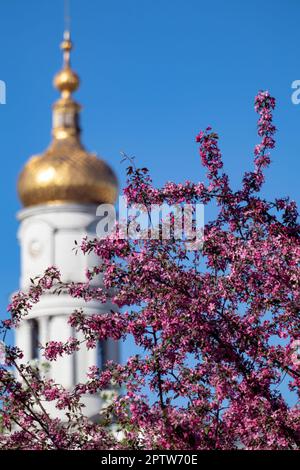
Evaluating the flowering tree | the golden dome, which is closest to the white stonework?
the golden dome

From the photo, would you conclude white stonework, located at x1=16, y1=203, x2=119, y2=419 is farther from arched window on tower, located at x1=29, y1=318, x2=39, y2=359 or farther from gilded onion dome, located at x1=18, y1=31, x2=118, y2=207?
gilded onion dome, located at x1=18, y1=31, x2=118, y2=207

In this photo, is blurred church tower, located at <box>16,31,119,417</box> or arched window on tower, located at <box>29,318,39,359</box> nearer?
blurred church tower, located at <box>16,31,119,417</box>

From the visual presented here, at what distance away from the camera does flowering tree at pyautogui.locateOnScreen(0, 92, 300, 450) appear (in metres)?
10.4

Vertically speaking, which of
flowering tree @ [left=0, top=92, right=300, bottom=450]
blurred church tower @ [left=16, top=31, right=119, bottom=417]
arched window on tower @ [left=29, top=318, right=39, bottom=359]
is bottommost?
flowering tree @ [left=0, top=92, right=300, bottom=450]

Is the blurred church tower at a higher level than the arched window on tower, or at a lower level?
higher

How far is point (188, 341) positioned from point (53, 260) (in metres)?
50.6

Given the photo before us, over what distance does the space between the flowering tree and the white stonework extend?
4743 cm

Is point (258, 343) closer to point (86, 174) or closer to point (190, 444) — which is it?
point (190, 444)

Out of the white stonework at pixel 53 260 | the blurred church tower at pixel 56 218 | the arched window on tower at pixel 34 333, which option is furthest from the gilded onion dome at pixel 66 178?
the arched window on tower at pixel 34 333

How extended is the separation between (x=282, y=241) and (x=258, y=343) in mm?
922

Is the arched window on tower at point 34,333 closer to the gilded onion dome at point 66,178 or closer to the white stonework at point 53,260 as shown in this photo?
the white stonework at point 53,260

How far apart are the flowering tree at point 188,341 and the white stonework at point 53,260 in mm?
47428

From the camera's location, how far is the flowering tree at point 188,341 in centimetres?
1037

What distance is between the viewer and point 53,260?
60.9m
